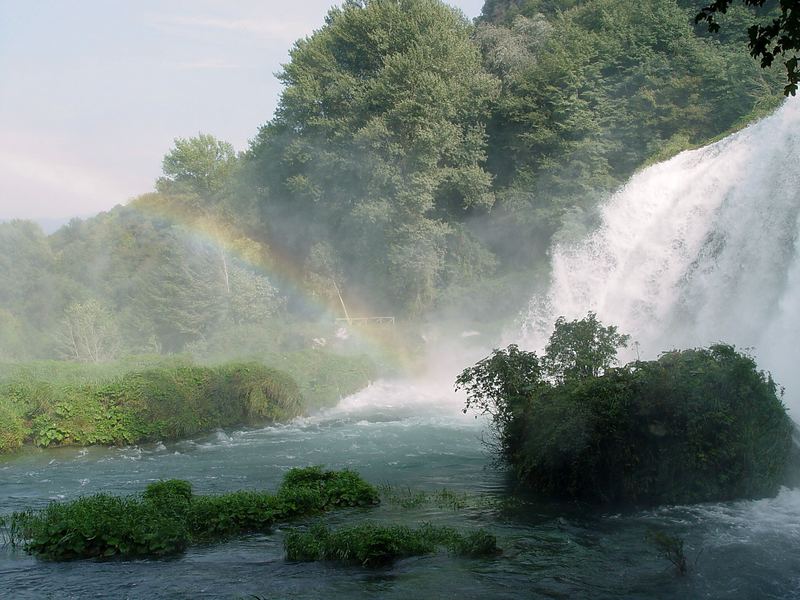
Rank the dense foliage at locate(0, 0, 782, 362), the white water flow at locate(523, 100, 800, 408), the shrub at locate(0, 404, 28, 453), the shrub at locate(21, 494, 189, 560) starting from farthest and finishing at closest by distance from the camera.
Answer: the dense foliage at locate(0, 0, 782, 362)
the white water flow at locate(523, 100, 800, 408)
the shrub at locate(0, 404, 28, 453)
the shrub at locate(21, 494, 189, 560)

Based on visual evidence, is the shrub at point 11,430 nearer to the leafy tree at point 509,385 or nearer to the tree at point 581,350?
the leafy tree at point 509,385

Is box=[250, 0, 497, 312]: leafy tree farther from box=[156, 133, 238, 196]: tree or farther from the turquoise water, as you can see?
the turquoise water

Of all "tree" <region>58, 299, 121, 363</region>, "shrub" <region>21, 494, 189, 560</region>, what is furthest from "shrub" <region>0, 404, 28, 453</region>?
"tree" <region>58, 299, 121, 363</region>

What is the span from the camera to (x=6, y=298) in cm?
5353

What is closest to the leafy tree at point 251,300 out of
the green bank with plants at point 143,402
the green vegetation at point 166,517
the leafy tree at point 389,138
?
the leafy tree at point 389,138

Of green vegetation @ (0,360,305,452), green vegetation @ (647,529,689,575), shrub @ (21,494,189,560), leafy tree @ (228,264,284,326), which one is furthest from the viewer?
leafy tree @ (228,264,284,326)

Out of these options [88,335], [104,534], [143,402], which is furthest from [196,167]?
[104,534]

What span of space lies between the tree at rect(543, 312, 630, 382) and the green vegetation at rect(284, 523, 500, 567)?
205 inches

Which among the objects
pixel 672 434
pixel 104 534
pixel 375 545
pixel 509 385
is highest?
pixel 509 385

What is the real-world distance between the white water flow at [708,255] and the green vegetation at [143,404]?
11.1 metres

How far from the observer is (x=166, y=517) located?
36.3ft

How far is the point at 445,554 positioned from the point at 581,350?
6.07 metres

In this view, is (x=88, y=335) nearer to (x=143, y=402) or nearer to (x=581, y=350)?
(x=143, y=402)

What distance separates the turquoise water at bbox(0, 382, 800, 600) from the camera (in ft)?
30.3
